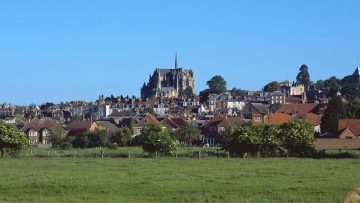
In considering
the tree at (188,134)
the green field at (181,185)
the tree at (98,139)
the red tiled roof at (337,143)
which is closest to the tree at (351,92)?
the tree at (188,134)

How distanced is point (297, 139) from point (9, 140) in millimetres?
25783

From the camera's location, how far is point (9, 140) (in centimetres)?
6800

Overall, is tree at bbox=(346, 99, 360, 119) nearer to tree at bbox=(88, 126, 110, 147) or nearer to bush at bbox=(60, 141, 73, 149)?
tree at bbox=(88, 126, 110, 147)

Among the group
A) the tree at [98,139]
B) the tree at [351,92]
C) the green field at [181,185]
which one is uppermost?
the tree at [351,92]

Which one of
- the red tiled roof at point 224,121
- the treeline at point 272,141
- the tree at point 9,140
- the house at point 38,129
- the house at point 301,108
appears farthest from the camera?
the house at point 301,108

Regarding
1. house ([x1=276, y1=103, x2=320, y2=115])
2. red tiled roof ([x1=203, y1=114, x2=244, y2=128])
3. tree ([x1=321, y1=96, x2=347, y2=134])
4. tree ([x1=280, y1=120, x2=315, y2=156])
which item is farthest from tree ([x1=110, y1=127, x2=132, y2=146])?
tree ([x1=280, y1=120, x2=315, y2=156])

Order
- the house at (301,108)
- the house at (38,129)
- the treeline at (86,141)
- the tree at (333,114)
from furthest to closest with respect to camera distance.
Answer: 1. the house at (301,108)
2. the house at (38,129)
3. the treeline at (86,141)
4. the tree at (333,114)

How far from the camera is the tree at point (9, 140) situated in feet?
223

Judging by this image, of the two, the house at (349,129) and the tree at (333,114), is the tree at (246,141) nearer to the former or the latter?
the house at (349,129)

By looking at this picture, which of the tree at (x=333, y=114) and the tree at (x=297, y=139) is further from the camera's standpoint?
the tree at (x=333, y=114)

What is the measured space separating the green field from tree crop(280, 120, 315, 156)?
22.2m

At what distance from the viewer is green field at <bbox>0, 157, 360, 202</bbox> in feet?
91.1

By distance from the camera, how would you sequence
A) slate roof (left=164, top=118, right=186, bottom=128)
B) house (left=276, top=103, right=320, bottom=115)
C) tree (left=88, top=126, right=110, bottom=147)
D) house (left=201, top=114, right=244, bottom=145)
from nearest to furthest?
tree (left=88, top=126, right=110, bottom=147) < house (left=201, top=114, right=244, bottom=145) < slate roof (left=164, top=118, right=186, bottom=128) < house (left=276, top=103, right=320, bottom=115)

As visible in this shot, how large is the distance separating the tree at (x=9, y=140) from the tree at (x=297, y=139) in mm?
23832
